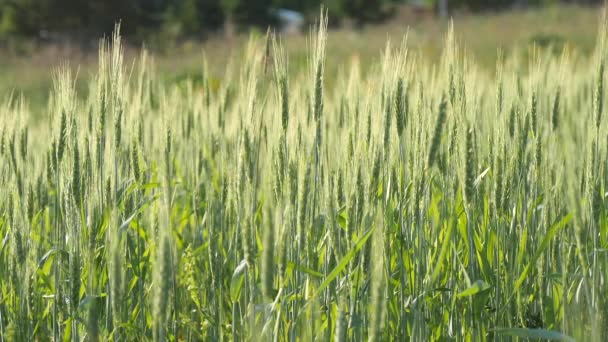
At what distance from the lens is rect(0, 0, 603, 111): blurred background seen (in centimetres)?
1130

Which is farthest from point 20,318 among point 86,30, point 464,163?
point 86,30

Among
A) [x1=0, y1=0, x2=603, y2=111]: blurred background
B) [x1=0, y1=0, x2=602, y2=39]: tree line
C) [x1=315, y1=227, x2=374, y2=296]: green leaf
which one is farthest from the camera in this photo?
[x1=0, y1=0, x2=602, y2=39]: tree line

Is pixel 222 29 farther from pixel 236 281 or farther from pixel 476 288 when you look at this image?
pixel 476 288

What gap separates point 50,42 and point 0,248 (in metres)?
22.1

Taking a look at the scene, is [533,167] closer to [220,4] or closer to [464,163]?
[464,163]

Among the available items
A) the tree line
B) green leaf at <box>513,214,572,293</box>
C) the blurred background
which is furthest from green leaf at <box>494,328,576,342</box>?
the tree line

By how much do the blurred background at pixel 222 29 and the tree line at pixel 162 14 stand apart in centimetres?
3

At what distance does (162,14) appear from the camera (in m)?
24.8

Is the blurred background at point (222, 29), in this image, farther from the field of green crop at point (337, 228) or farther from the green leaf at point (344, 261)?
the green leaf at point (344, 261)

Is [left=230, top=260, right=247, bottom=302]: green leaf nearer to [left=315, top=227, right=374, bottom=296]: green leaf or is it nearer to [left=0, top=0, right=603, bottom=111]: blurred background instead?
[left=315, top=227, right=374, bottom=296]: green leaf

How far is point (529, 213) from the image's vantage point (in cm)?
169

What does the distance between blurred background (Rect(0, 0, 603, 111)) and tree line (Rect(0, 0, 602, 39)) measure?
28 millimetres

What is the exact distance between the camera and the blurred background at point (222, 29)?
37.1 ft

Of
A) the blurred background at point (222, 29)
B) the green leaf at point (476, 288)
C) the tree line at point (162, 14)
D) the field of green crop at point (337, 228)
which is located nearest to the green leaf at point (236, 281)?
the field of green crop at point (337, 228)
